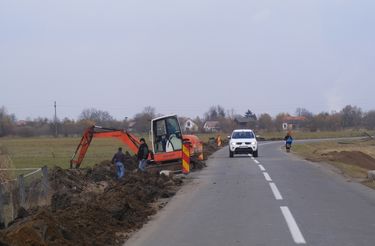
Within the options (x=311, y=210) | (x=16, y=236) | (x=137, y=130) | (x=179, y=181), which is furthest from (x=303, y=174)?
(x=137, y=130)

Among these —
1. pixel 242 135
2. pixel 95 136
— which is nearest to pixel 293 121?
pixel 242 135

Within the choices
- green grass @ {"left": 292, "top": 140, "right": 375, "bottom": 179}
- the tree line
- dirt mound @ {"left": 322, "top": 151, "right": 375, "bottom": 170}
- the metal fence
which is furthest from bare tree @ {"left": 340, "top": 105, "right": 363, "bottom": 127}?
the metal fence

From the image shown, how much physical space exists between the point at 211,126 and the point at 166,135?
147m

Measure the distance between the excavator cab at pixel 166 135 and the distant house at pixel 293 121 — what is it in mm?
143575

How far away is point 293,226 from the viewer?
36.4ft

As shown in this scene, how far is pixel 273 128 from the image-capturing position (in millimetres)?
166000

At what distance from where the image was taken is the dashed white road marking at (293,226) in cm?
977

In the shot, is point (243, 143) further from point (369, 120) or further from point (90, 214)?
point (369, 120)

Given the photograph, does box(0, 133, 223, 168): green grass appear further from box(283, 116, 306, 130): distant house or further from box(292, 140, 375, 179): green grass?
box(283, 116, 306, 130): distant house

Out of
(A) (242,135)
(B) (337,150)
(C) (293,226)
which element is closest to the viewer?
(C) (293,226)

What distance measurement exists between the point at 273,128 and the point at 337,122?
17.1 metres

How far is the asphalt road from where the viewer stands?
32.7 feet

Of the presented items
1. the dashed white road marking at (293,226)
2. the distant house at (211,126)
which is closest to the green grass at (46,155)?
the dashed white road marking at (293,226)

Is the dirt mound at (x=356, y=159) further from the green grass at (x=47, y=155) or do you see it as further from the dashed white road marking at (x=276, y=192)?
the dashed white road marking at (x=276, y=192)
